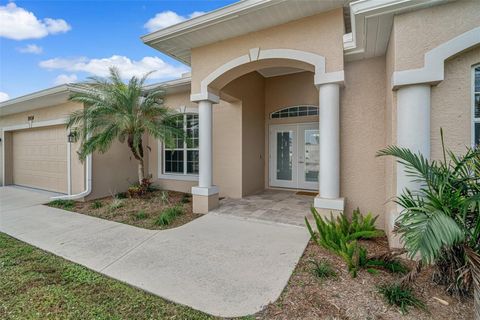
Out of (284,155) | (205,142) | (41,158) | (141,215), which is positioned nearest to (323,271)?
(205,142)

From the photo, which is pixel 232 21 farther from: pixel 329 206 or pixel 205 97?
pixel 329 206

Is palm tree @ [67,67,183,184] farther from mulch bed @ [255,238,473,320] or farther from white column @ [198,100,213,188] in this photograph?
mulch bed @ [255,238,473,320]

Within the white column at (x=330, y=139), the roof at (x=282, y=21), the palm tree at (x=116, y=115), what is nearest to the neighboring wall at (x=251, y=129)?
the roof at (x=282, y=21)

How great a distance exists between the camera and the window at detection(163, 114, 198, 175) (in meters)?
8.90

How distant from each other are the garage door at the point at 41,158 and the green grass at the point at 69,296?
6.46m

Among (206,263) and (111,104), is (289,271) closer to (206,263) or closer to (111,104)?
(206,263)

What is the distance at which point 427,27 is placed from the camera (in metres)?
3.60

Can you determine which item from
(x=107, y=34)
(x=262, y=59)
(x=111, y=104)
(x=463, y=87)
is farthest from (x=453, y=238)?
(x=107, y=34)

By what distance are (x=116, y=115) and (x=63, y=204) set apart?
3.24 m

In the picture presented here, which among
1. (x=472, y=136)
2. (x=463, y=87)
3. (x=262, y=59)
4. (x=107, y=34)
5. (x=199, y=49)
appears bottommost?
(x=472, y=136)

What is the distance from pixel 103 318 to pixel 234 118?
20.5 feet

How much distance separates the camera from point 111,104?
7191 mm

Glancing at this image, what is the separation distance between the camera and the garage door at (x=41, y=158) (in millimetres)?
8984

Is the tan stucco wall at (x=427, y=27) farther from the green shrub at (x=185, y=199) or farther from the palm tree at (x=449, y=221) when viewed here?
the green shrub at (x=185, y=199)
